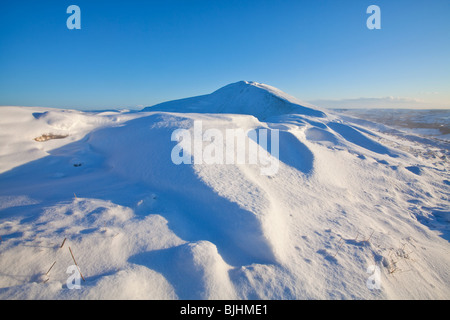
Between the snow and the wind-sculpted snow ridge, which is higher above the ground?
the wind-sculpted snow ridge

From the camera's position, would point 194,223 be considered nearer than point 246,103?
Yes

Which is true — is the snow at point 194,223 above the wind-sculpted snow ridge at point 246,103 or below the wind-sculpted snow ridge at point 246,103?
below

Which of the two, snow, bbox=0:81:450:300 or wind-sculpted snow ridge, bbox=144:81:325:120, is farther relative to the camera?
wind-sculpted snow ridge, bbox=144:81:325:120

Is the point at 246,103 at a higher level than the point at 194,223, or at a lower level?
higher

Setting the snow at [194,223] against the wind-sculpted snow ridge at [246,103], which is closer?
the snow at [194,223]
